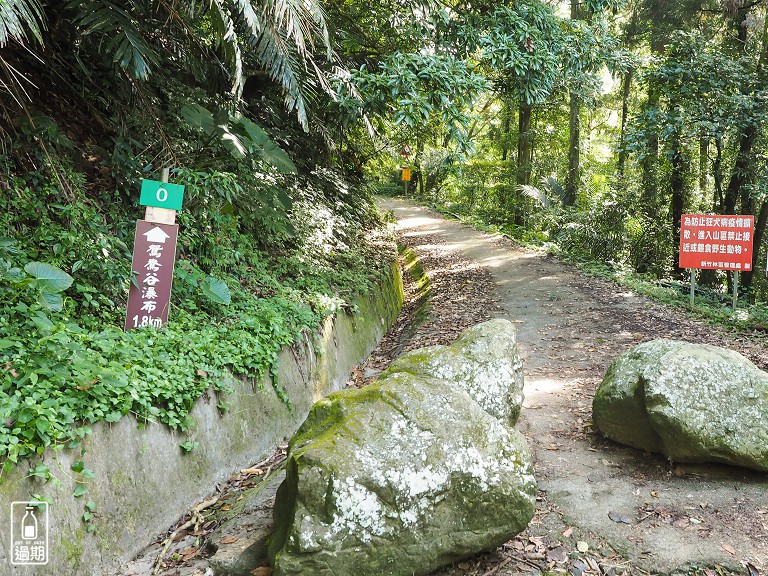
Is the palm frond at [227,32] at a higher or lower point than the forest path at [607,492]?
higher

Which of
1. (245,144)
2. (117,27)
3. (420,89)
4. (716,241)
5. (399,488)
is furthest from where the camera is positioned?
(716,241)

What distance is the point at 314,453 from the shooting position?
3.17 meters

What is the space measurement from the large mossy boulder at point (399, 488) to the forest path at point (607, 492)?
389 mm

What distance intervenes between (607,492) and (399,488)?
1.86 m

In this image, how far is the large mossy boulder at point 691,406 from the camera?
13.2 ft

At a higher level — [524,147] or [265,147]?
[524,147]

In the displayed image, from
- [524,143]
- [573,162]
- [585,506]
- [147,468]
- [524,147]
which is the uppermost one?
[524,143]

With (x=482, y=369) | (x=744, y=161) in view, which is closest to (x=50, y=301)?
(x=482, y=369)

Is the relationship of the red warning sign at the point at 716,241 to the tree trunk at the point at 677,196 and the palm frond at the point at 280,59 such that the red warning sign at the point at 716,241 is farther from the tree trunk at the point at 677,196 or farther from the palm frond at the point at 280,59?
the palm frond at the point at 280,59

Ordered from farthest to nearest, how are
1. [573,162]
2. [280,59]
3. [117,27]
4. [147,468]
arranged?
[573,162], [280,59], [117,27], [147,468]

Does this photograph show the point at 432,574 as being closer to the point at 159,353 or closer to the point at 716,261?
the point at 159,353

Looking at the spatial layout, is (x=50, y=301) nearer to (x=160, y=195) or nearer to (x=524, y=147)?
(x=160, y=195)

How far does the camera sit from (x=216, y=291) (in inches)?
Result: 220

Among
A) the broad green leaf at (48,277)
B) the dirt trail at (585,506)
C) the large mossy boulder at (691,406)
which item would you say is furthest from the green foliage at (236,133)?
the large mossy boulder at (691,406)
